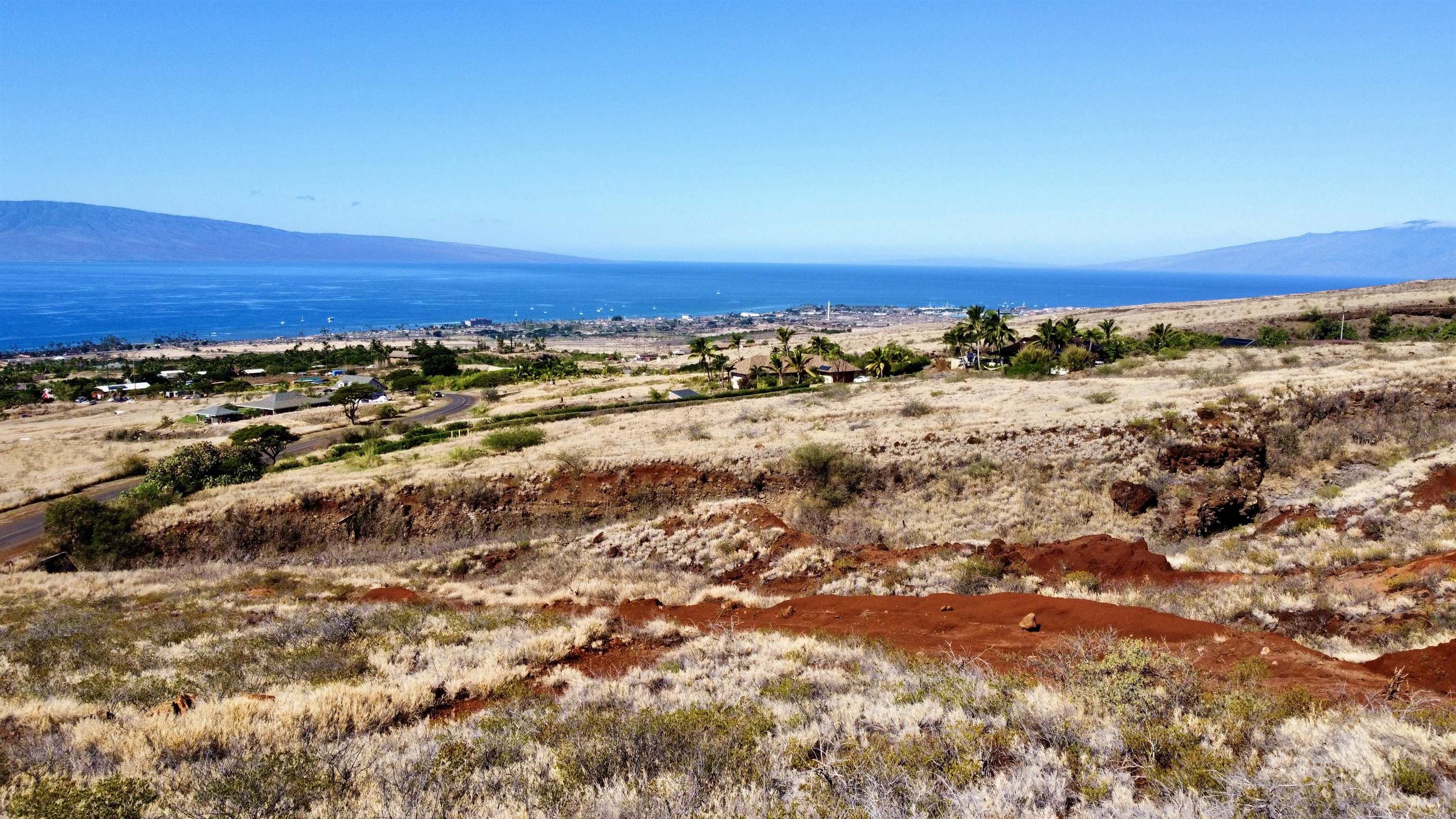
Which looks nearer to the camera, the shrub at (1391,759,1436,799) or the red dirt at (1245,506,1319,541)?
the shrub at (1391,759,1436,799)

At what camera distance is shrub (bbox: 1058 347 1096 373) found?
47.5 metres

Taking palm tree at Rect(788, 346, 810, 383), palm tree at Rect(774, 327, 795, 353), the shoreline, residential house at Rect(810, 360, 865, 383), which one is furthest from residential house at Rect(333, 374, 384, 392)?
the shoreline

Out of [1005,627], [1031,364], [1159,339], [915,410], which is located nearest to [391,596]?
[1005,627]

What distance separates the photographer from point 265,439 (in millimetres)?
38500

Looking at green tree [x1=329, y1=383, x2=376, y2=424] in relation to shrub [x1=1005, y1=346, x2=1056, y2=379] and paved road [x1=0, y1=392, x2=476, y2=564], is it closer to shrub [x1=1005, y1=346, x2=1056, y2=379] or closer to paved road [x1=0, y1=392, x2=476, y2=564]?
paved road [x1=0, y1=392, x2=476, y2=564]

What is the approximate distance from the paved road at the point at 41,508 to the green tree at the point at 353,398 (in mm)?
3548

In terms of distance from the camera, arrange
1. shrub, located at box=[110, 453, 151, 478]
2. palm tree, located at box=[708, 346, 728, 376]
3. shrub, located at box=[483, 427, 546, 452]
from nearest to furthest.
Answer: shrub, located at box=[483, 427, 546, 452] < shrub, located at box=[110, 453, 151, 478] < palm tree, located at box=[708, 346, 728, 376]

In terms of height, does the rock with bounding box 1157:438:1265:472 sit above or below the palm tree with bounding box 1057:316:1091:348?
below

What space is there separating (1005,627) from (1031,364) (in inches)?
1488

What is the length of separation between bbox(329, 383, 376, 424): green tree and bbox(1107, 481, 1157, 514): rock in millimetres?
52855

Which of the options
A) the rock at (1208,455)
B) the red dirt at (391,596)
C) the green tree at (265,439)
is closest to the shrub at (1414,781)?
the red dirt at (391,596)

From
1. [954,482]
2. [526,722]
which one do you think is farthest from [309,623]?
[954,482]

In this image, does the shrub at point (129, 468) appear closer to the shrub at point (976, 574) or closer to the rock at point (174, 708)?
the rock at point (174, 708)

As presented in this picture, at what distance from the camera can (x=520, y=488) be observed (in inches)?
937
